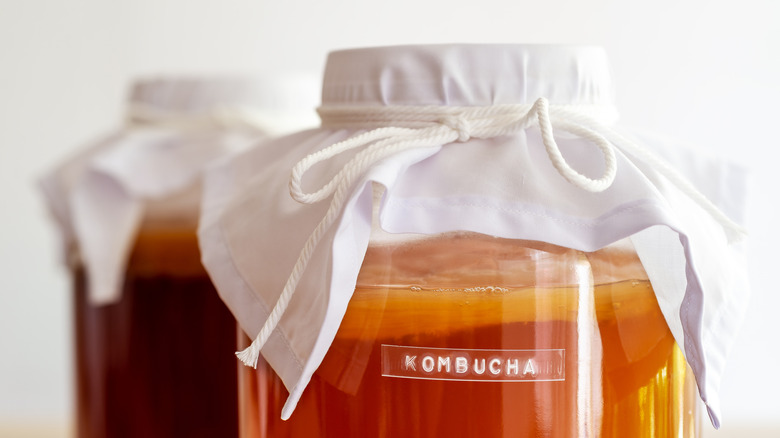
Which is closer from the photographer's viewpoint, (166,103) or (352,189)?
(352,189)

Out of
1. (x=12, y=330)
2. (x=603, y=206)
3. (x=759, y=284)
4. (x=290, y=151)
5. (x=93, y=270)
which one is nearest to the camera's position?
(x=603, y=206)

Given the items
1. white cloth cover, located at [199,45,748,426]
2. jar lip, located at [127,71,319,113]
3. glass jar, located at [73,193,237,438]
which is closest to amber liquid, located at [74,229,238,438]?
glass jar, located at [73,193,237,438]

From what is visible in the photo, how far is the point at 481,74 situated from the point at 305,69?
84 cm

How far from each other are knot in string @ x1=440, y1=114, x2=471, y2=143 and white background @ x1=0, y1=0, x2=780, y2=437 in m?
0.58

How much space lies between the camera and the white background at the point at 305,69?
3.86ft

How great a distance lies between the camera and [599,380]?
46 cm

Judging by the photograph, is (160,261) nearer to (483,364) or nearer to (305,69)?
(483,364)

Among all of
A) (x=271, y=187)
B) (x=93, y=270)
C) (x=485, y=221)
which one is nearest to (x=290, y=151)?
(x=271, y=187)

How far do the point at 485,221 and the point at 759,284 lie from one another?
853 millimetres

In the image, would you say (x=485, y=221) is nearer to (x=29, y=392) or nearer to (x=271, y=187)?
(x=271, y=187)

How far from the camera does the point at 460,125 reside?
0.47 metres

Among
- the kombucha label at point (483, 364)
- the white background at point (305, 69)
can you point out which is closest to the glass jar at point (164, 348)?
the white background at point (305, 69)

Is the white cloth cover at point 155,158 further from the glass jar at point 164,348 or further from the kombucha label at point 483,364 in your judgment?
the kombucha label at point 483,364

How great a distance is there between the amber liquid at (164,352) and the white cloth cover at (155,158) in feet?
0.06
